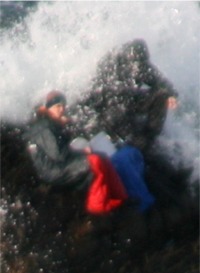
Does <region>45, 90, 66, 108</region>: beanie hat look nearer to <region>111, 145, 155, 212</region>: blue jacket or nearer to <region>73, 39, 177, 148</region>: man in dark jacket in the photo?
<region>73, 39, 177, 148</region>: man in dark jacket

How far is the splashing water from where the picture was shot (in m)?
3.41

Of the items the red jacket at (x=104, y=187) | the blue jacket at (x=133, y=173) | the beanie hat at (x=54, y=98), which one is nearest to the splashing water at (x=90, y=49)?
the beanie hat at (x=54, y=98)

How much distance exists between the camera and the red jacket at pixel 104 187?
11.0ft

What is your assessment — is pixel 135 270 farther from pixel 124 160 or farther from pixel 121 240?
pixel 124 160

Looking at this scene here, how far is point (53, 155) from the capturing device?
3361mm

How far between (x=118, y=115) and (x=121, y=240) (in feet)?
1.67

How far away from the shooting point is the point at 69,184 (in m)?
3.41

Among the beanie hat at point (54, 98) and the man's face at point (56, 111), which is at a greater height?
→ the beanie hat at point (54, 98)

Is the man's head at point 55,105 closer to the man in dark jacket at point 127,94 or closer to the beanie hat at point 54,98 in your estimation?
the beanie hat at point 54,98

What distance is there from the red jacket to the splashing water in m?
0.28

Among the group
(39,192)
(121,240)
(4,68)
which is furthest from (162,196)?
(4,68)

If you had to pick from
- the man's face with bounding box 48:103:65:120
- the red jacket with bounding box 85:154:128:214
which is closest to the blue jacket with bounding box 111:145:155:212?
the red jacket with bounding box 85:154:128:214

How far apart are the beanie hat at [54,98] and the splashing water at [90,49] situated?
24 millimetres

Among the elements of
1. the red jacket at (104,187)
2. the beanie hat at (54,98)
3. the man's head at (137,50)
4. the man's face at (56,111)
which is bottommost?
the red jacket at (104,187)
